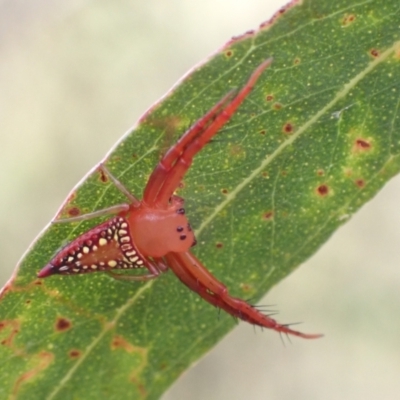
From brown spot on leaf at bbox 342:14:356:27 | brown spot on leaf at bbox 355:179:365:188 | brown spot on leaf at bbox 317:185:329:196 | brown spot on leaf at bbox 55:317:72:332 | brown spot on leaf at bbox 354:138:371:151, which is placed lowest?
brown spot on leaf at bbox 355:179:365:188

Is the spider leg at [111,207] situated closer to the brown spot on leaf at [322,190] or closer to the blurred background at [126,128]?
the brown spot on leaf at [322,190]

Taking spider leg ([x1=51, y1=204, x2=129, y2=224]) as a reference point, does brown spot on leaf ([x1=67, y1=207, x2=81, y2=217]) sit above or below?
above

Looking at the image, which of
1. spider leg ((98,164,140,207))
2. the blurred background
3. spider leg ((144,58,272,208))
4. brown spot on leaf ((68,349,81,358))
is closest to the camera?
spider leg ((144,58,272,208))

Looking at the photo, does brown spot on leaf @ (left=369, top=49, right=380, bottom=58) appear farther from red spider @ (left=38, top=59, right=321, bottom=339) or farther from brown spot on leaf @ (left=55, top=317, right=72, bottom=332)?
brown spot on leaf @ (left=55, top=317, right=72, bottom=332)

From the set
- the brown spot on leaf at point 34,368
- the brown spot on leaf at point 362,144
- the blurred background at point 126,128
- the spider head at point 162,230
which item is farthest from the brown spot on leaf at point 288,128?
the blurred background at point 126,128

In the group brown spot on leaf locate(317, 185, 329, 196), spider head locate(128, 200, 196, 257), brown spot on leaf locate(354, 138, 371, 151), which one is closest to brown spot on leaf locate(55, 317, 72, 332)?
spider head locate(128, 200, 196, 257)

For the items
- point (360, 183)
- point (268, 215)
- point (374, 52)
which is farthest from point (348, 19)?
point (268, 215)

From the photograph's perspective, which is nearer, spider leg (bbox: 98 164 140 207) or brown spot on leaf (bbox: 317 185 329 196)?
spider leg (bbox: 98 164 140 207)

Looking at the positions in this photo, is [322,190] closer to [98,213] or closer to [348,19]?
[348,19]
